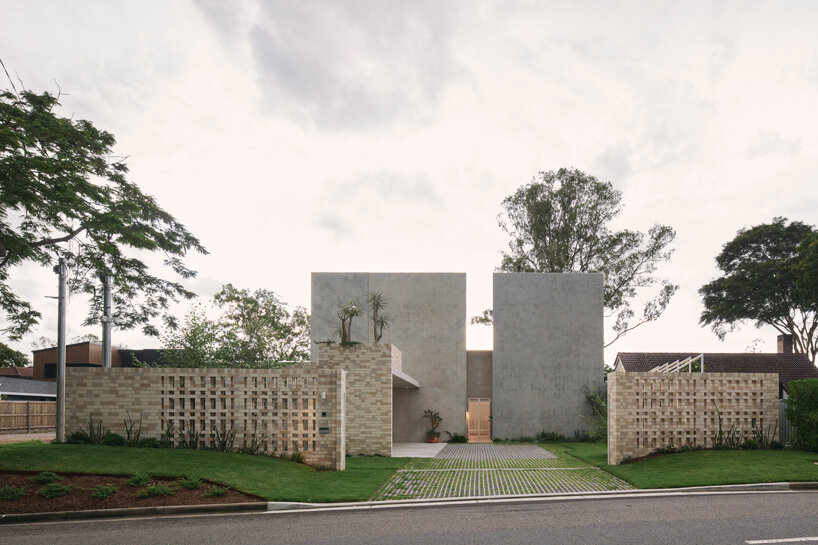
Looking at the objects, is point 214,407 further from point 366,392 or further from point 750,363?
point 750,363

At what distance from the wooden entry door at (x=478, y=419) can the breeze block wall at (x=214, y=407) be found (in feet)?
55.0

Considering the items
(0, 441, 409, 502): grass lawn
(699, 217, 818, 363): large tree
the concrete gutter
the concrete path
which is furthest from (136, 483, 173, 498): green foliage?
(699, 217, 818, 363): large tree

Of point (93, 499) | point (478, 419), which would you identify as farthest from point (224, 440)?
point (478, 419)

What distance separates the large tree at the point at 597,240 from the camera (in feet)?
131

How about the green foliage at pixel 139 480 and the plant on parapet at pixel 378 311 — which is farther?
the plant on parapet at pixel 378 311

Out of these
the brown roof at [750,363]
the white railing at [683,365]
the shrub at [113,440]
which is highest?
the white railing at [683,365]

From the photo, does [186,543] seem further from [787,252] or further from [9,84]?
[787,252]

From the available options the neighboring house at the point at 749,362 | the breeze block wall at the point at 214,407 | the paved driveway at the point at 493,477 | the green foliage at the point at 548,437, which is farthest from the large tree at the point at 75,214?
the neighboring house at the point at 749,362

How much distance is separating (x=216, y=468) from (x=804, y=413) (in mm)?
15398

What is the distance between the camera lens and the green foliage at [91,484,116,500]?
12.4m

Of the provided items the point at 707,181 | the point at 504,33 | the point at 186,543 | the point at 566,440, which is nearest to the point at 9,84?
the point at 504,33

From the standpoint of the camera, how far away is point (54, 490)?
12.6 m

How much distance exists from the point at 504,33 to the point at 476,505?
11144mm

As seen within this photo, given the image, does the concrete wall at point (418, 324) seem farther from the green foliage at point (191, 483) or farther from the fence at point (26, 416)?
the green foliage at point (191, 483)
